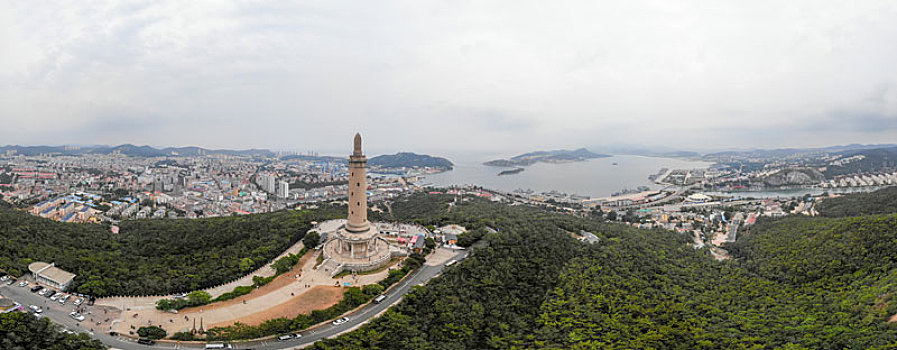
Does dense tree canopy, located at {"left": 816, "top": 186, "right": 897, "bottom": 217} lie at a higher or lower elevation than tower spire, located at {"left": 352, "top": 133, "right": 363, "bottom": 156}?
lower

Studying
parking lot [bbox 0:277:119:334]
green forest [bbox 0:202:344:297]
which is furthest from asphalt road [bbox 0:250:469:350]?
green forest [bbox 0:202:344:297]

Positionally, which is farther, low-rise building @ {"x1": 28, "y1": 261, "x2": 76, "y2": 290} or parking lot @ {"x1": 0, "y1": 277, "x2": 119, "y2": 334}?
low-rise building @ {"x1": 28, "y1": 261, "x2": 76, "y2": 290}

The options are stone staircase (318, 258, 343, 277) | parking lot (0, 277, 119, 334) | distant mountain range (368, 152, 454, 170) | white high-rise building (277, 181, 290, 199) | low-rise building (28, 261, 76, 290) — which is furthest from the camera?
distant mountain range (368, 152, 454, 170)

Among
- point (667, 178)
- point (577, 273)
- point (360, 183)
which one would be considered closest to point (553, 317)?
point (577, 273)

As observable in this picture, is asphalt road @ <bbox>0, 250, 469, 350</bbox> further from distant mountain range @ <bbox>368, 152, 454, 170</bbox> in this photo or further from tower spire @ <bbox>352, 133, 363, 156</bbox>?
distant mountain range @ <bbox>368, 152, 454, 170</bbox>

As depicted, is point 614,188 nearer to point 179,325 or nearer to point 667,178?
point 667,178

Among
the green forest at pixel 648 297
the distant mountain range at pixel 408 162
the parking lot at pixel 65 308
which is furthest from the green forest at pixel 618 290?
the distant mountain range at pixel 408 162

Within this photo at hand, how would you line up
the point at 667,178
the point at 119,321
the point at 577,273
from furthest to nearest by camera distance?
the point at 667,178 < the point at 577,273 < the point at 119,321
